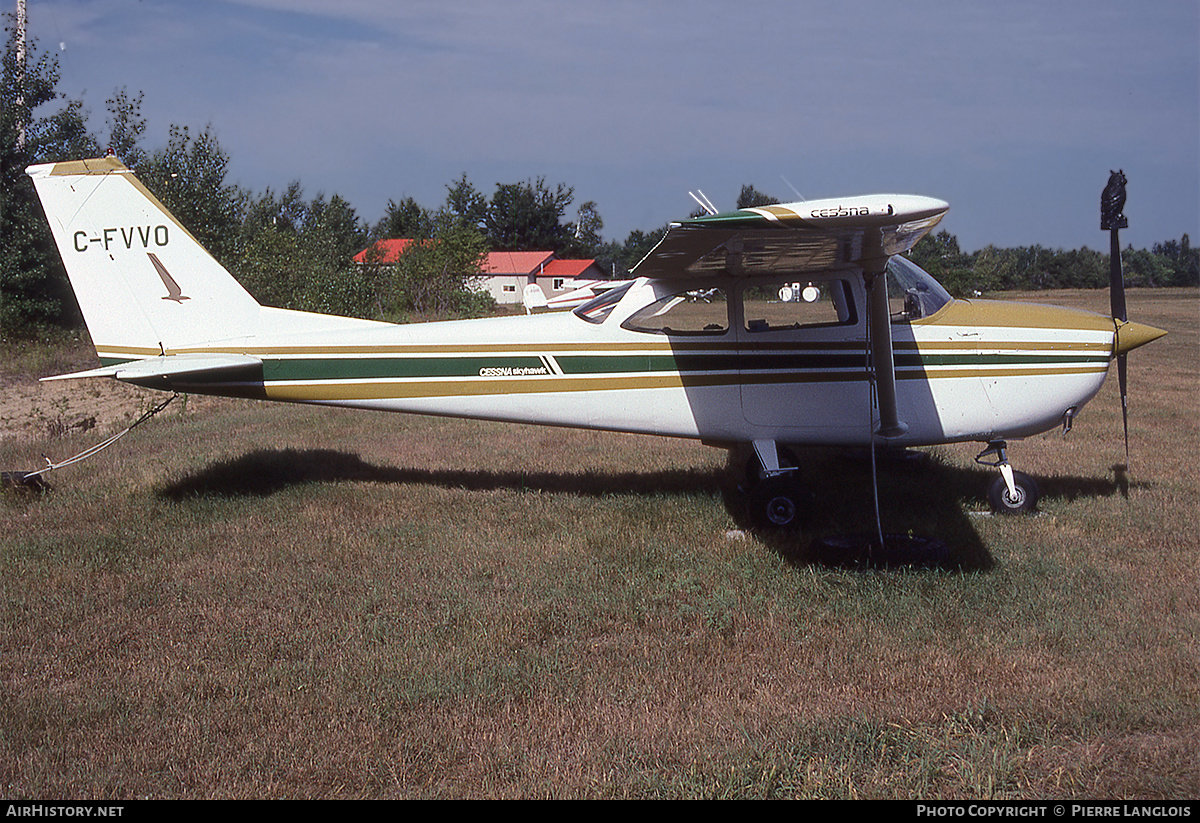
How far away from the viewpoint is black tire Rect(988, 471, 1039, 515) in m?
6.82

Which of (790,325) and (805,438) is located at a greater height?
(790,325)

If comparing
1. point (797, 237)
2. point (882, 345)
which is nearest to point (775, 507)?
point (882, 345)

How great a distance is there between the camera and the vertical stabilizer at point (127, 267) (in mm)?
7059

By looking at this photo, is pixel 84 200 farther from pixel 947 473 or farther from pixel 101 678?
pixel 947 473

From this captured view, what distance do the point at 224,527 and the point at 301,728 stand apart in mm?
3346

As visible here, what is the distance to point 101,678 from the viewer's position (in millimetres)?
4219

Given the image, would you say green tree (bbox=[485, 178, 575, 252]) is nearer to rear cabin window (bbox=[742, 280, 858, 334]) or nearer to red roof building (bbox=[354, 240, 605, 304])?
red roof building (bbox=[354, 240, 605, 304])

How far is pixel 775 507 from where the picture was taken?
6.43 m

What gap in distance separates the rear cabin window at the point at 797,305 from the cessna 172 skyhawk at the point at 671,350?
16mm

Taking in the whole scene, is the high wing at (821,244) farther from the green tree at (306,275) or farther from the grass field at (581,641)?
the green tree at (306,275)

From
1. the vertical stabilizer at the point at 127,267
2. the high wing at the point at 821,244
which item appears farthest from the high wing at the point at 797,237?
the vertical stabilizer at the point at 127,267

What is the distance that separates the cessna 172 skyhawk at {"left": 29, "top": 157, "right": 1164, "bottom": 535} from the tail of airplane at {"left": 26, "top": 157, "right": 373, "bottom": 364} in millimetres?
14

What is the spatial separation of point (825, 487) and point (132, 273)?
642 centimetres

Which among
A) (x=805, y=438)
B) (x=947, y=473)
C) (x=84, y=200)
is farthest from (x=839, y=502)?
(x=84, y=200)
